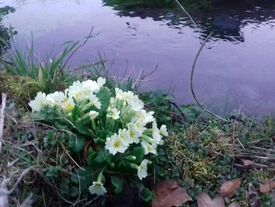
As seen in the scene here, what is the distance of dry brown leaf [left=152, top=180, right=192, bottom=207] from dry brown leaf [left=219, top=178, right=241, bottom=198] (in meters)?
0.19

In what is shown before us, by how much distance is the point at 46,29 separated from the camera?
4297mm

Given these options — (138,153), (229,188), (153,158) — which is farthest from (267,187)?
(138,153)

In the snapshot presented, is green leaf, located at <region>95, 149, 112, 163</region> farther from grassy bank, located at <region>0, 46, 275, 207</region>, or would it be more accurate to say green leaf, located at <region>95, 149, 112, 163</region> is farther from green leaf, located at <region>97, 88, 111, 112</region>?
green leaf, located at <region>97, 88, 111, 112</region>

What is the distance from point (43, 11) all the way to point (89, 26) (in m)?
0.67

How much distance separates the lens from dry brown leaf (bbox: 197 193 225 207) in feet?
7.77

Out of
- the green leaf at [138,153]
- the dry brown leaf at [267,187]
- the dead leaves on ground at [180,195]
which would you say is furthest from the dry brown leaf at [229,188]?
the green leaf at [138,153]

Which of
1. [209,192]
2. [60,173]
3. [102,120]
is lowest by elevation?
[209,192]

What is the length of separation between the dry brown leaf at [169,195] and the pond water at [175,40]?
88 centimetres

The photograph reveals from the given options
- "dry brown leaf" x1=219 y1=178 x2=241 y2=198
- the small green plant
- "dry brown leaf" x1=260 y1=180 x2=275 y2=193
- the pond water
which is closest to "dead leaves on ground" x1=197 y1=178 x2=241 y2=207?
"dry brown leaf" x1=219 y1=178 x2=241 y2=198

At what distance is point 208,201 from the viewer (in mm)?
2385

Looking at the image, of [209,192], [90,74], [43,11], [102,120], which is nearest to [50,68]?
[90,74]

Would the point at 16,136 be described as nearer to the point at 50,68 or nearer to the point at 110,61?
the point at 50,68

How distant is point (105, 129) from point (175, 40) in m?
1.82

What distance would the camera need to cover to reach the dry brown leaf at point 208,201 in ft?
7.77
